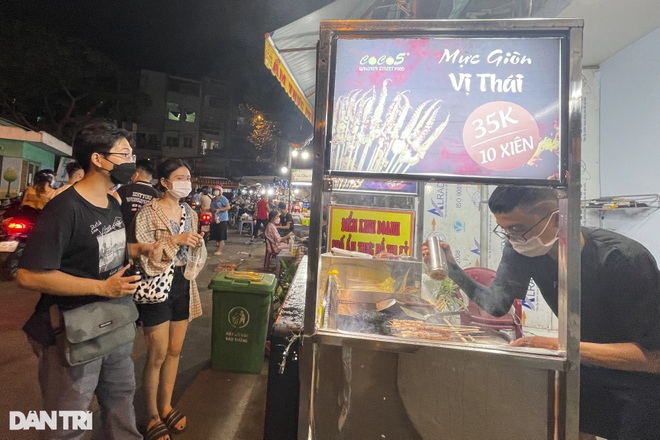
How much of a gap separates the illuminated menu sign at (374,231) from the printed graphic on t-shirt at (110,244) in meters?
2.55

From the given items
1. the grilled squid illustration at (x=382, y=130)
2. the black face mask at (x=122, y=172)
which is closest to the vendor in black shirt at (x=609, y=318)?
the grilled squid illustration at (x=382, y=130)

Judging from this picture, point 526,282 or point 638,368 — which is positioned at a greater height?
point 526,282

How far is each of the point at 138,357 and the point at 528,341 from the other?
14.7 ft

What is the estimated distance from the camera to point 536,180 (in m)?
1.50

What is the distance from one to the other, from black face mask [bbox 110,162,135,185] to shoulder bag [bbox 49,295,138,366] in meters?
0.83

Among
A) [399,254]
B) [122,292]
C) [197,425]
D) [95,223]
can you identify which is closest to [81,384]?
[122,292]

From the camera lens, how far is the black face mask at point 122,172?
2169 mm

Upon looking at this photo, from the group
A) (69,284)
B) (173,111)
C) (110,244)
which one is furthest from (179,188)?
(173,111)

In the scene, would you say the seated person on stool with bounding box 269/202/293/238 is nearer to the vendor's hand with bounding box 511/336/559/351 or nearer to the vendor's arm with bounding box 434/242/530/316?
the vendor's arm with bounding box 434/242/530/316

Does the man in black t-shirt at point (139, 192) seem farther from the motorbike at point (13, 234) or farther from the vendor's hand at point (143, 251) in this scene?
the motorbike at point (13, 234)

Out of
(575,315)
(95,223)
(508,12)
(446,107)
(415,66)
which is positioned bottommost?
(575,315)

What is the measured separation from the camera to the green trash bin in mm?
3670

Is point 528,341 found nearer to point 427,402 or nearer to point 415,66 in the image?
point 427,402
